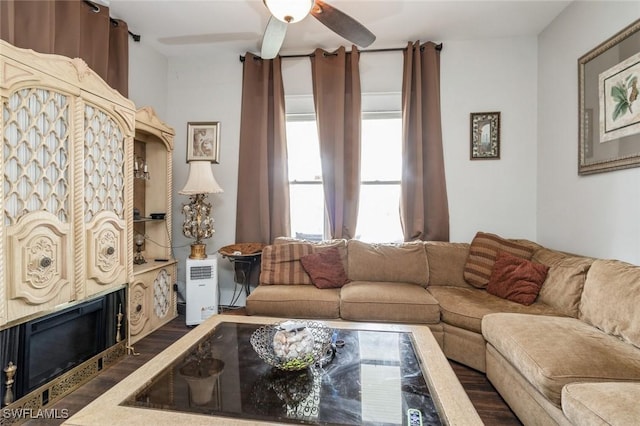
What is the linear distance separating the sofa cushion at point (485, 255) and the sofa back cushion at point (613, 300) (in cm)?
70

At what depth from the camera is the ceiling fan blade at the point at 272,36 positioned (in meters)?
1.96

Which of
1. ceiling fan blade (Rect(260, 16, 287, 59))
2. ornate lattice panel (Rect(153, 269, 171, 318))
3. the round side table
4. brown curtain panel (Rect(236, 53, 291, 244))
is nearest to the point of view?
ceiling fan blade (Rect(260, 16, 287, 59))


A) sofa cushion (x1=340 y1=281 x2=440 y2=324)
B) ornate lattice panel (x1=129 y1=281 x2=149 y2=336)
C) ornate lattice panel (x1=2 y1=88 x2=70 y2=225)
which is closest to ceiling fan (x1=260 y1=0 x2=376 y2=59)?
ornate lattice panel (x1=2 y1=88 x2=70 y2=225)

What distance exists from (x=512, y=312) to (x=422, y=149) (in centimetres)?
174

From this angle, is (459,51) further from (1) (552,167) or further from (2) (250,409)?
(2) (250,409)

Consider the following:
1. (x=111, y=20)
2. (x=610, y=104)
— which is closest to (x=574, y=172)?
(x=610, y=104)

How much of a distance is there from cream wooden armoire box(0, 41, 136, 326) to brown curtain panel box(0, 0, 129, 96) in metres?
0.40

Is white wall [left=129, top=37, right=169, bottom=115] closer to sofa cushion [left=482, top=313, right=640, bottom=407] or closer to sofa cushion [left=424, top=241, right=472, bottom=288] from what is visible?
sofa cushion [left=424, top=241, right=472, bottom=288]

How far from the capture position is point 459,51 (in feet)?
10.6

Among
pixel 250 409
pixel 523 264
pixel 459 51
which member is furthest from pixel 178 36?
pixel 523 264

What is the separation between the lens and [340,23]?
189 cm

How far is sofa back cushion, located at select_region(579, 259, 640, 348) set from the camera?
1614 millimetres

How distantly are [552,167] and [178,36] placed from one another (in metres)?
3.88

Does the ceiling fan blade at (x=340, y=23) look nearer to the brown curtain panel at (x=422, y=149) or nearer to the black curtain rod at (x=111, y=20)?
the brown curtain panel at (x=422, y=149)
